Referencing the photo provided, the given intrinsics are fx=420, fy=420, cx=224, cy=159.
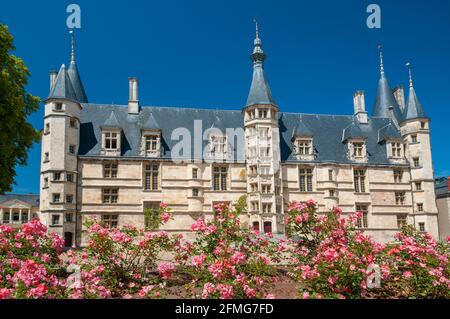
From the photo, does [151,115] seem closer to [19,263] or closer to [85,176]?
[85,176]

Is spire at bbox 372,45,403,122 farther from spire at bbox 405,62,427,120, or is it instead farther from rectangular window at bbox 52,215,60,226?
rectangular window at bbox 52,215,60,226

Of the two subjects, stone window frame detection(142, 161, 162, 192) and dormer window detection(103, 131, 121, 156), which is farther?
stone window frame detection(142, 161, 162, 192)

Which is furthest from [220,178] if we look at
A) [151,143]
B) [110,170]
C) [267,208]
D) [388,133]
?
[388,133]

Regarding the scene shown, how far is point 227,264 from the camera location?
32.8ft

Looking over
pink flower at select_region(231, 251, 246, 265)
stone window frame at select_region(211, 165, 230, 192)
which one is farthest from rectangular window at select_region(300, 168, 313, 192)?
pink flower at select_region(231, 251, 246, 265)

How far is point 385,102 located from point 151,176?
22.5 meters

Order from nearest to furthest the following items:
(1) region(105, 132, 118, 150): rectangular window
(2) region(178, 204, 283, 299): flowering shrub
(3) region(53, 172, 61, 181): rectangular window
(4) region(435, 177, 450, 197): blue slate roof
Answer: (2) region(178, 204, 283, 299): flowering shrub < (3) region(53, 172, 61, 181): rectangular window < (1) region(105, 132, 118, 150): rectangular window < (4) region(435, 177, 450, 197): blue slate roof

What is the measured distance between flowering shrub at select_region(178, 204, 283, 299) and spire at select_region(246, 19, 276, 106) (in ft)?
66.1

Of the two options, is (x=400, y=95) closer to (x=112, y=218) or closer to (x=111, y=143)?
(x=111, y=143)

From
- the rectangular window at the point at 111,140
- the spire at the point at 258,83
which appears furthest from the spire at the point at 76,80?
the spire at the point at 258,83

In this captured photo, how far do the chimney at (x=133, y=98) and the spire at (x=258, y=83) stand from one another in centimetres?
883

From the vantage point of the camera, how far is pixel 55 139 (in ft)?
94.9

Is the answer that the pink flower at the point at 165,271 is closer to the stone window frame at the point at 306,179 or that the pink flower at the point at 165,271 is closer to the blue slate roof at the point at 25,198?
the stone window frame at the point at 306,179

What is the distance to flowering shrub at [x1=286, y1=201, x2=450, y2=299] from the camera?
10.2 meters
